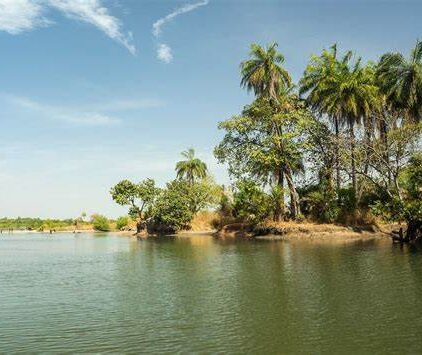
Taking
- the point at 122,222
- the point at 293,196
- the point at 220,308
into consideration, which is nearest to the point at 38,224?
the point at 122,222

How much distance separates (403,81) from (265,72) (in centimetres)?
1885

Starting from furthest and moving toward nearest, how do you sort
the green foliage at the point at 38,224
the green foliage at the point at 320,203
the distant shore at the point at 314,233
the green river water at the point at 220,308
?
the green foliage at the point at 38,224 → the green foliage at the point at 320,203 → the distant shore at the point at 314,233 → the green river water at the point at 220,308

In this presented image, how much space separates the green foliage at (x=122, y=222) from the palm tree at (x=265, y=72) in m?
68.8

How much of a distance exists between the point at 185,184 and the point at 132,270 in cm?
6020

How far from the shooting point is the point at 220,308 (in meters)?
19.6

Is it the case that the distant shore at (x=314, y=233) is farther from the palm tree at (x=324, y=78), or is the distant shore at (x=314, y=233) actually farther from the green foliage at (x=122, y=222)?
the green foliage at (x=122, y=222)

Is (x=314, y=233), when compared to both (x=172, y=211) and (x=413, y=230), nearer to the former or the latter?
(x=413, y=230)

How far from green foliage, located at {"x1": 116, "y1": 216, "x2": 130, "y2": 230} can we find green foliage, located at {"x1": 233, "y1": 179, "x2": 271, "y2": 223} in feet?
207

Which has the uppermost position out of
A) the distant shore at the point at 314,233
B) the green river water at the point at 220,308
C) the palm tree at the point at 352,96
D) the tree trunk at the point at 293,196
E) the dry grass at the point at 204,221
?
the palm tree at the point at 352,96

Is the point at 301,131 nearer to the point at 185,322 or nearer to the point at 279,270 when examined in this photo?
the point at 279,270

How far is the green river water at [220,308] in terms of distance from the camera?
1471cm

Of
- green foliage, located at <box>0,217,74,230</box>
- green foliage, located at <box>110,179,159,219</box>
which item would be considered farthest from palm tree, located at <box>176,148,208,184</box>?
green foliage, located at <box>0,217,74,230</box>

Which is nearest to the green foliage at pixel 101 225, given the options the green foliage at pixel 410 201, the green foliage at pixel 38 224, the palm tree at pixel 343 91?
the green foliage at pixel 38 224

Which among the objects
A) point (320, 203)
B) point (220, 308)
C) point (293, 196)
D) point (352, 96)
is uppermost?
point (352, 96)
